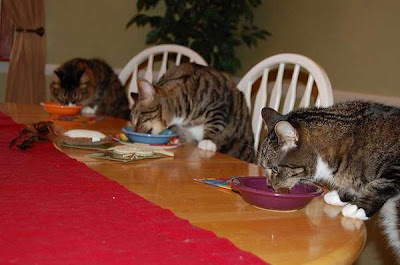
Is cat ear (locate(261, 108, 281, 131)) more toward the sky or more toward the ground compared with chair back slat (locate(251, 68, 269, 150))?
more toward the sky

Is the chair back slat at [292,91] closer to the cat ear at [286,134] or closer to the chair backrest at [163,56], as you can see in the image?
the chair backrest at [163,56]

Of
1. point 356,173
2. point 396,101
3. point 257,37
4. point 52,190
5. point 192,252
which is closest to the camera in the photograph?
point 192,252

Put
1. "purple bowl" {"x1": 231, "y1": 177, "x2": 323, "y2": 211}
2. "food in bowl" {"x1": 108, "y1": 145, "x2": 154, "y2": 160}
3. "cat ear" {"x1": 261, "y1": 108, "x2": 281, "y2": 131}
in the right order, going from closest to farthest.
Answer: "purple bowl" {"x1": 231, "y1": 177, "x2": 323, "y2": 211} < "cat ear" {"x1": 261, "y1": 108, "x2": 281, "y2": 131} < "food in bowl" {"x1": 108, "y1": 145, "x2": 154, "y2": 160}

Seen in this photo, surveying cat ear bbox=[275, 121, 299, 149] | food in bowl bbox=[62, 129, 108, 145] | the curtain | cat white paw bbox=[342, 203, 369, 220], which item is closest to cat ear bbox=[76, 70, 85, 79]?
the curtain

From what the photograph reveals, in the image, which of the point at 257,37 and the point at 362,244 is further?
the point at 257,37

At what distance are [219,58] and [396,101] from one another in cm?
146

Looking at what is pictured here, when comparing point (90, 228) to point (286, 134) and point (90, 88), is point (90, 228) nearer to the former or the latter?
point (286, 134)

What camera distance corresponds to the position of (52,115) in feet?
7.39

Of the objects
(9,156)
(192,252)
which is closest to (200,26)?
(9,156)

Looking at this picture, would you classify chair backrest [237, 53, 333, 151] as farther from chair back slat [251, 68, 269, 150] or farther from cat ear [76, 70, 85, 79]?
cat ear [76, 70, 85, 79]

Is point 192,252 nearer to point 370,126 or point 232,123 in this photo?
point 370,126

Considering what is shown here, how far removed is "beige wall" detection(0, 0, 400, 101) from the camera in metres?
2.53

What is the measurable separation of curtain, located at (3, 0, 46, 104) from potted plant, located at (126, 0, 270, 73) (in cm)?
73

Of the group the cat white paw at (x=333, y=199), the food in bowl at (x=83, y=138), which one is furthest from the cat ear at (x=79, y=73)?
the cat white paw at (x=333, y=199)
